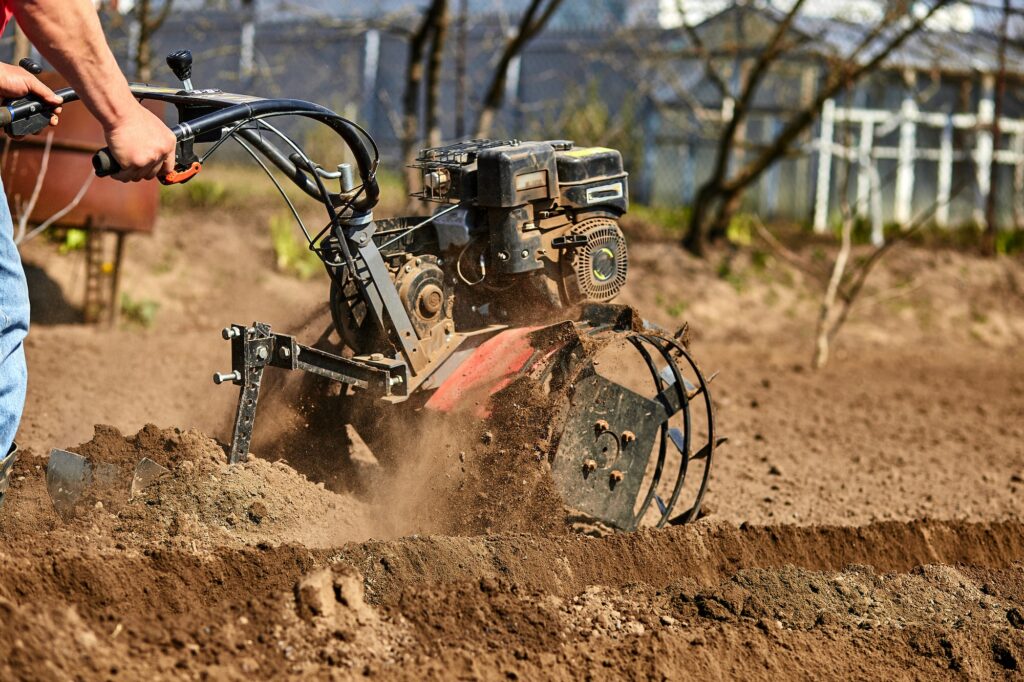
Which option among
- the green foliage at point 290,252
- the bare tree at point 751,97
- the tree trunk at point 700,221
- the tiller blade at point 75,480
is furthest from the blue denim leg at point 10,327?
the tree trunk at point 700,221

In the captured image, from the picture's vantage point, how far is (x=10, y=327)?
2.89 metres

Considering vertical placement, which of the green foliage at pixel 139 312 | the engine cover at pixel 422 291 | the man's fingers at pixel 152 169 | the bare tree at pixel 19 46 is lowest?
Answer: the green foliage at pixel 139 312

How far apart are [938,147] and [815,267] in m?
6.09

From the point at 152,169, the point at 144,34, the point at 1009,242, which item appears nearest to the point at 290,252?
the point at 144,34

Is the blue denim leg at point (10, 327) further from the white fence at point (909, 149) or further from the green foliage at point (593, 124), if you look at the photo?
the white fence at point (909, 149)

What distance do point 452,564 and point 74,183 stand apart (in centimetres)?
563

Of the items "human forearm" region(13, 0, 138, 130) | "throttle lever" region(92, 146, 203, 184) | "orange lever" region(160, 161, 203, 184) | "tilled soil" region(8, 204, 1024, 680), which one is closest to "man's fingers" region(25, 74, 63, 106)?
"throttle lever" region(92, 146, 203, 184)

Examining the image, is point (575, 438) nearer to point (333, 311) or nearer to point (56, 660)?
point (333, 311)

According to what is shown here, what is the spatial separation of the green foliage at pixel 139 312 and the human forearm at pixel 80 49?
6861mm

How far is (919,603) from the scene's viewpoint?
4105 mm

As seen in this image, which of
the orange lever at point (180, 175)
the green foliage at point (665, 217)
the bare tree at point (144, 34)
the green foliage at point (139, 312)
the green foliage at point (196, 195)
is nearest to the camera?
the orange lever at point (180, 175)

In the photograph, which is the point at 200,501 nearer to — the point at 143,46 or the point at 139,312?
the point at 139,312

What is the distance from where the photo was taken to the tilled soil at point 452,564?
305 centimetres

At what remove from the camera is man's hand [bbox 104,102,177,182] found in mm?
2822
